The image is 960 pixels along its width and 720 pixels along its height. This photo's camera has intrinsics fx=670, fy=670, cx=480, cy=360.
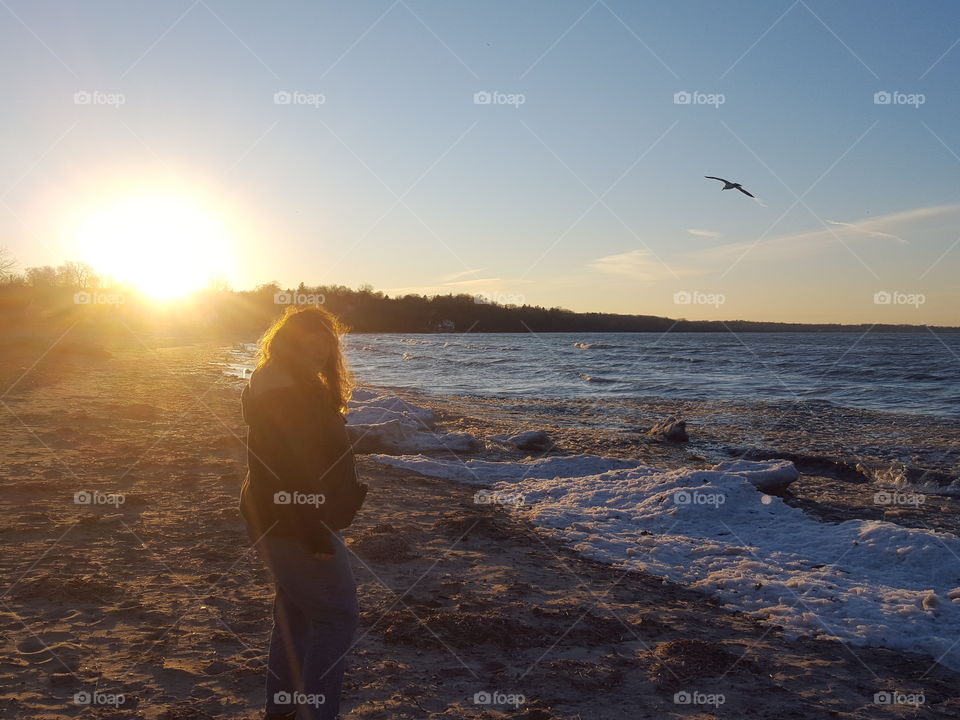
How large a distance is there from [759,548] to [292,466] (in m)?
5.57

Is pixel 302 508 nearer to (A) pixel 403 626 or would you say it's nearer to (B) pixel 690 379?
(A) pixel 403 626

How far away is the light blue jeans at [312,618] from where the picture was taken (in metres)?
2.90

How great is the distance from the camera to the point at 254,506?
9.51 ft

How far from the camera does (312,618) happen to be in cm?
297

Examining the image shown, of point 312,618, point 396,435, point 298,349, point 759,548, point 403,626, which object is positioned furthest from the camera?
point 396,435

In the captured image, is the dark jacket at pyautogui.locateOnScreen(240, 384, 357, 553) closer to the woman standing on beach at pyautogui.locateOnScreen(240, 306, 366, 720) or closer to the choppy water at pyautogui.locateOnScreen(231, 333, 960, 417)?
the woman standing on beach at pyautogui.locateOnScreen(240, 306, 366, 720)

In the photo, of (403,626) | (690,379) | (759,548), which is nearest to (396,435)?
(759,548)

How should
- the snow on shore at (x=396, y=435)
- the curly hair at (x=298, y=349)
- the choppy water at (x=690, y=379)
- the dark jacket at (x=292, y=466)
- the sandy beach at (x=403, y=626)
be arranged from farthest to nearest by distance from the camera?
the choppy water at (x=690, y=379)
the snow on shore at (x=396, y=435)
the sandy beach at (x=403, y=626)
the curly hair at (x=298, y=349)
the dark jacket at (x=292, y=466)

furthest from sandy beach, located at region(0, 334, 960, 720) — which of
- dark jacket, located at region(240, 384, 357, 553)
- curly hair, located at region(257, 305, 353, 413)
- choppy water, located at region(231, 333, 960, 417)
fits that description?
choppy water, located at region(231, 333, 960, 417)

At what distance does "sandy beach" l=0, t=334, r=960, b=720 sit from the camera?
12.1ft

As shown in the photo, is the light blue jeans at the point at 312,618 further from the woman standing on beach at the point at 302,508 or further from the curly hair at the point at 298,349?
the curly hair at the point at 298,349

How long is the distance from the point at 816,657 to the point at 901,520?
5075 mm

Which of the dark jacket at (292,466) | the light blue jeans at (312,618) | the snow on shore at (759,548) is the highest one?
the dark jacket at (292,466)

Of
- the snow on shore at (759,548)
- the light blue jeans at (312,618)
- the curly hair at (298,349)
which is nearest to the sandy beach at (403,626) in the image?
the snow on shore at (759,548)
